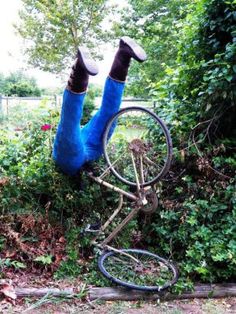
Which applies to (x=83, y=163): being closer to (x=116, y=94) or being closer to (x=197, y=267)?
(x=116, y=94)

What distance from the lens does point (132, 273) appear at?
2.54 metres

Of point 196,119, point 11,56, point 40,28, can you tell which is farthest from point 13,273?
point 11,56

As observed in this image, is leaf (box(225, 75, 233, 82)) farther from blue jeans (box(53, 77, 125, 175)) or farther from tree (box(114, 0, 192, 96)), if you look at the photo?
tree (box(114, 0, 192, 96))

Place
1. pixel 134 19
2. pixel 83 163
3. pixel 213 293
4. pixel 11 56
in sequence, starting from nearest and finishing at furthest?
pixel 213 293 → pixel 83 163 → pixel 134 19 → pixel 11 56

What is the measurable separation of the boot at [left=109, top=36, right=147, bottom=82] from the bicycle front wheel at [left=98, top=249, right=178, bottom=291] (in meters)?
1.26

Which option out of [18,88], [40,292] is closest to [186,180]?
[40,292]

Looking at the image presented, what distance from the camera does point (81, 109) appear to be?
2.40m

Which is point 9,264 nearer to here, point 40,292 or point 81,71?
point 40,292

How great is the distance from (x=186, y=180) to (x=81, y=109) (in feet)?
3.51

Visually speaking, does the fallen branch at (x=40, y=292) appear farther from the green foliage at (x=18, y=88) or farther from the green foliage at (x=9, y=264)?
the green foliage at (x=18, y=88)

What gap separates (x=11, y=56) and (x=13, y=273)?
541 inches

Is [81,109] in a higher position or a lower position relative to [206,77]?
lower

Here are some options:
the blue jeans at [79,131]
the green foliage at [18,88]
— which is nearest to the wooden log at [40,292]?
the blue jeans at [79,131]

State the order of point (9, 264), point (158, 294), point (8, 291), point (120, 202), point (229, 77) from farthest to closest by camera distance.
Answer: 1. point (229, 77)
2. point (120, 202)
3. point (9, 264)
4. point (158, 294)
5. point (8, 291)
